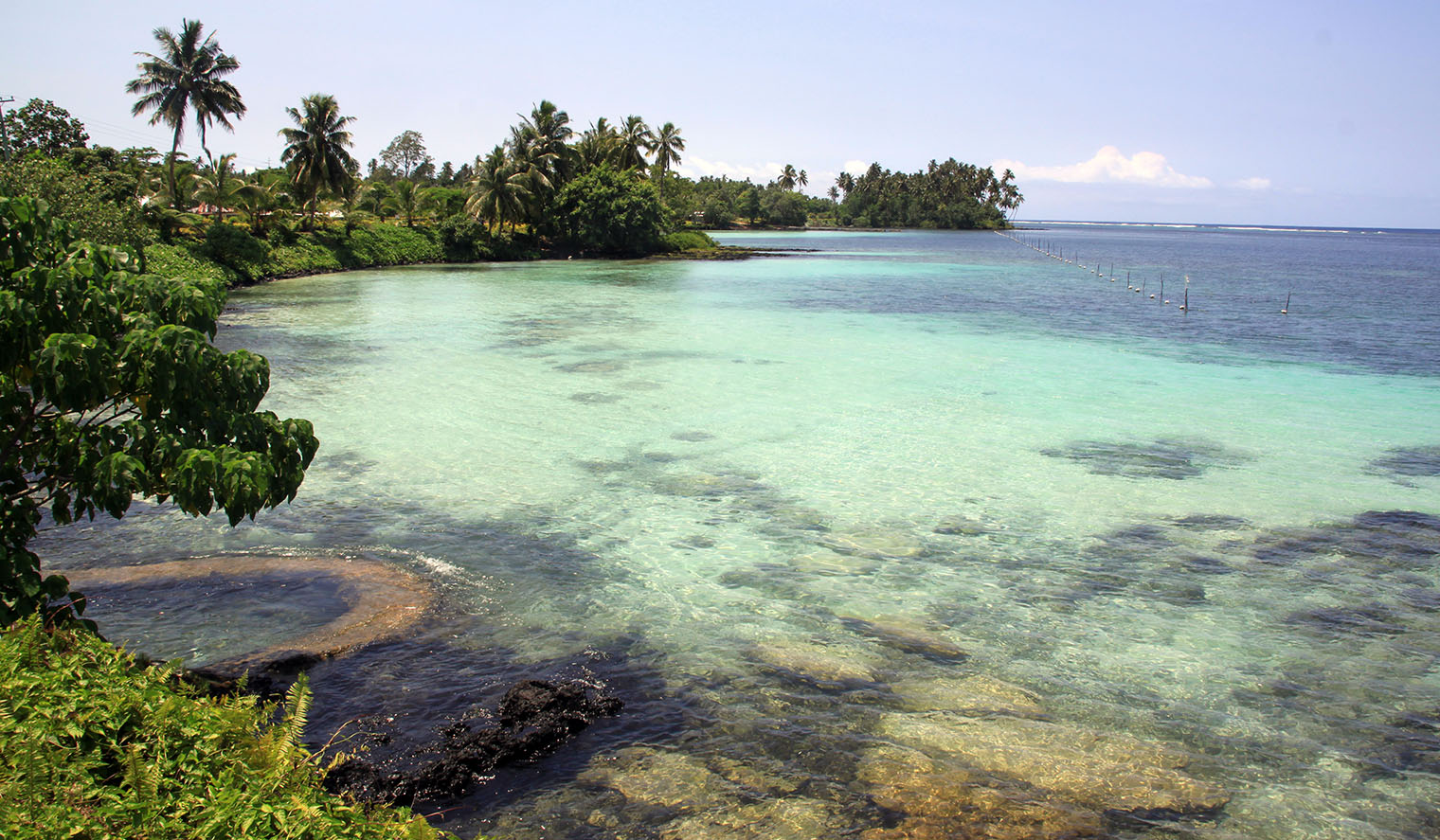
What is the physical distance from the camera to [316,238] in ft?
178

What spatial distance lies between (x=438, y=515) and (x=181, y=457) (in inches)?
258

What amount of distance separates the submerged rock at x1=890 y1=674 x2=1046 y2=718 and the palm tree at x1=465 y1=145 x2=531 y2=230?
59755 millimetres

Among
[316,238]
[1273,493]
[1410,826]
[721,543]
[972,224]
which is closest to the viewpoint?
[1410,826]

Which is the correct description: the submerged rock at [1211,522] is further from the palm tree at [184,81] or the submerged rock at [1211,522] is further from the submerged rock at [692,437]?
the palm tree at [184,81]

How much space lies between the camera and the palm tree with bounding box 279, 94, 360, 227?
174 feet

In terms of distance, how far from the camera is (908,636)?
8352 mm

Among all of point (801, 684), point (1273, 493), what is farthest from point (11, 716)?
point (1273, 493)

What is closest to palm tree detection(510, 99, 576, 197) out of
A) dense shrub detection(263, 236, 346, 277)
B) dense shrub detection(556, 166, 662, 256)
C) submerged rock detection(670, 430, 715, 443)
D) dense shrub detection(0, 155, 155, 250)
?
dense shrub detection(556, 166, 662, 256)

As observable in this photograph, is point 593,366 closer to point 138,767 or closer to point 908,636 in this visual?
point 908,636

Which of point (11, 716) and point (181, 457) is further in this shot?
point (181, 457)

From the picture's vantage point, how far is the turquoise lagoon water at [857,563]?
20.5 feet

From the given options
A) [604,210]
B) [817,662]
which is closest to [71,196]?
[817,662]

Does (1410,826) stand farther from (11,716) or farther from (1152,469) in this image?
(1152,469)

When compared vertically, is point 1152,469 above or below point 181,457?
below
